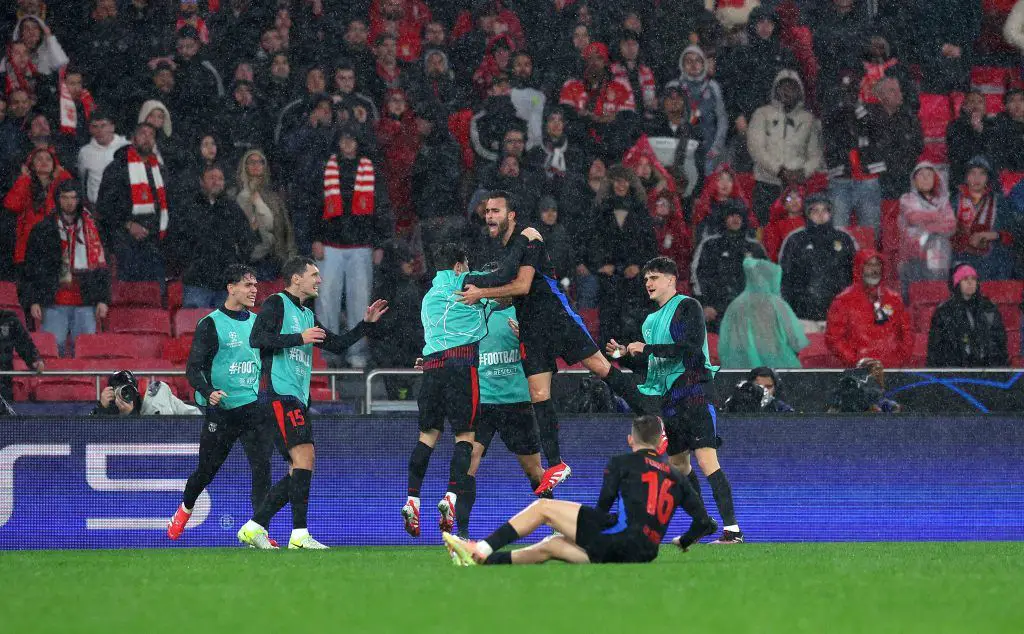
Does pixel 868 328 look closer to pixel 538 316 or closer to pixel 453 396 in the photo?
pixel 538 316

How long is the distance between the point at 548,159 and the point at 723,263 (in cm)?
241

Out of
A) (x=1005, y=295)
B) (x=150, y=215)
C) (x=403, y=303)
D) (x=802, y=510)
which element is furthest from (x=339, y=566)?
(x=1005, y=295)

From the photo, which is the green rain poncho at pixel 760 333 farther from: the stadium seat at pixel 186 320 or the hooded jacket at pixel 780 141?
the stadium seat at pixel 186 320

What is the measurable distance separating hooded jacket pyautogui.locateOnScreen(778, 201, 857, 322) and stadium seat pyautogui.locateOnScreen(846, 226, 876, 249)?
2.71 ft

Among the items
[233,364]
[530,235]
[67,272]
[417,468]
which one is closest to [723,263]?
[530,235]

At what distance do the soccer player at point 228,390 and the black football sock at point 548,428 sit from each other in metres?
2.22

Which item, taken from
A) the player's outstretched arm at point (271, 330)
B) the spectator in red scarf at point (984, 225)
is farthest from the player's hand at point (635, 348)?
the spectator in red scarf at point (984, 225)

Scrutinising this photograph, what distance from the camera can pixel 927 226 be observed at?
1722cm

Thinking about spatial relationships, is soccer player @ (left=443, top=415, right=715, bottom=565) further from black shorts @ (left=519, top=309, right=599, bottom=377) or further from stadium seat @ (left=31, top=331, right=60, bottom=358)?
stadium seat @ (left=31, top=331, right=60, bottom=358)

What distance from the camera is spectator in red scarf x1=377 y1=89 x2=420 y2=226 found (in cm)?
1700

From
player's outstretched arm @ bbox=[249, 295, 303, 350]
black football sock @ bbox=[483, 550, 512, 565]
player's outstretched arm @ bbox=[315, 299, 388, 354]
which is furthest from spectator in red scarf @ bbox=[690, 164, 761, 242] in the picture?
black football sock @ bbox=[483, 550, 512, 565]

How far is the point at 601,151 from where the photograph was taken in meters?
17.4

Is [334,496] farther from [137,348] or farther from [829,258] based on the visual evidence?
[829,258]

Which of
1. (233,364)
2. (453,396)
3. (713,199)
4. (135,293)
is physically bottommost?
(453,396)
